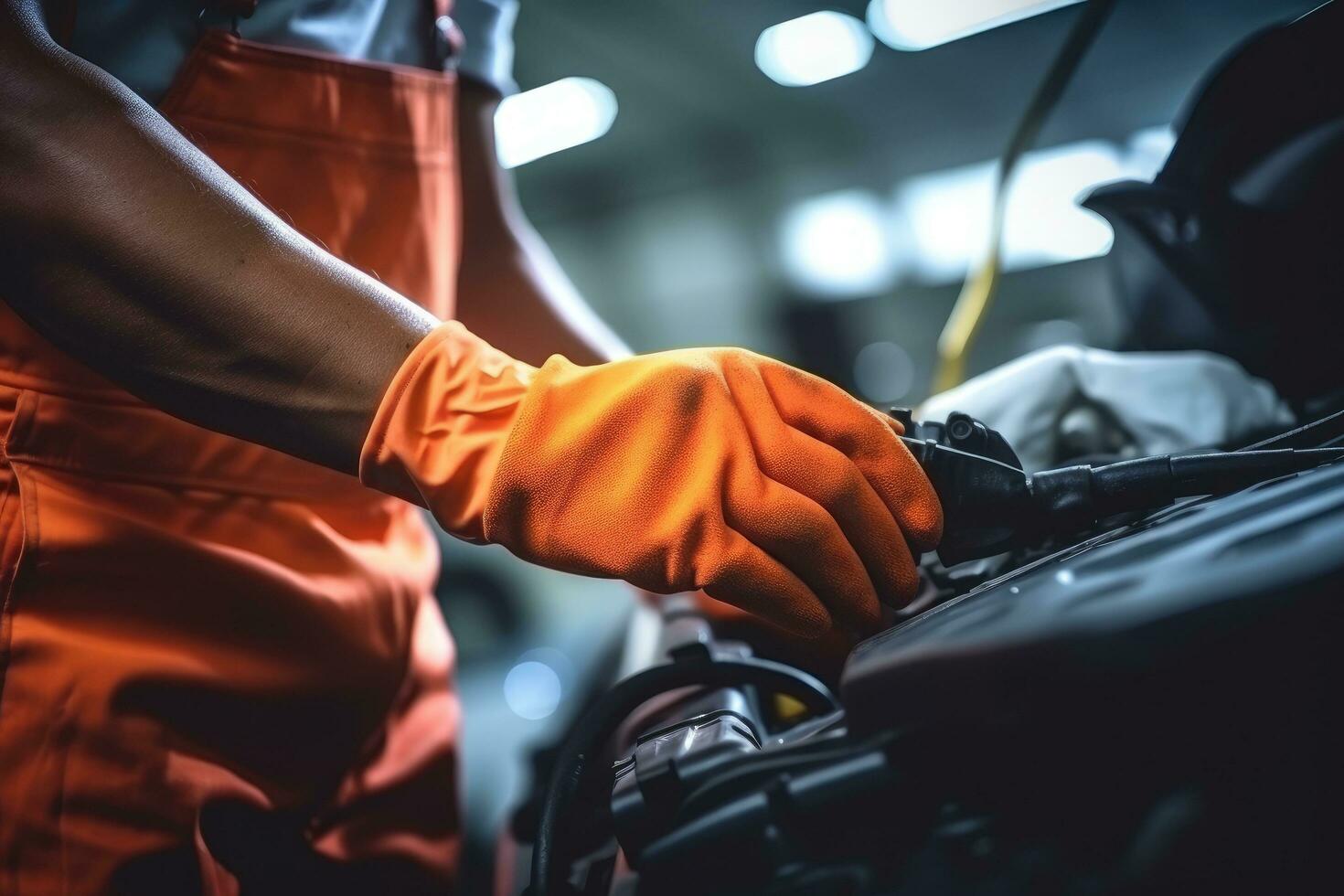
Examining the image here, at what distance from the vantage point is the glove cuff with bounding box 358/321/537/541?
1.69ft

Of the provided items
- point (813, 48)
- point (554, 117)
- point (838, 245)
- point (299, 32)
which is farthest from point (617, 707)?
point (838, 245)

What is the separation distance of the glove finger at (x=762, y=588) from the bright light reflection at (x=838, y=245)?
19.1ft

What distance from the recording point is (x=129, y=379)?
1.70ft

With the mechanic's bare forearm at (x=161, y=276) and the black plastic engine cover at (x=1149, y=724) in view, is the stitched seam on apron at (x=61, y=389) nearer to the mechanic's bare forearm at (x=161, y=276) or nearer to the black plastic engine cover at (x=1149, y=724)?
the mechanic's bare forearm at (x=161, y=276)

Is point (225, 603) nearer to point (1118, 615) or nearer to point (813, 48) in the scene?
point (1118, 615)

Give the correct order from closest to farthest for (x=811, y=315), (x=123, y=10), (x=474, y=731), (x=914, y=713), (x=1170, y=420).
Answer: (x=914, y=713), (x=123, y=10), (x=1170, y=420), (x=474, y=731), (x=811, y=315)

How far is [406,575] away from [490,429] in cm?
31

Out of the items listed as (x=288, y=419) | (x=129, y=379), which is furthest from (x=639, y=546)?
(x=129, y=379)

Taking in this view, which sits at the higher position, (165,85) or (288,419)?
(165,85)

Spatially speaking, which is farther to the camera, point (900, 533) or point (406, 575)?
point (406, 575)

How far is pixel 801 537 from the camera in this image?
48 cm

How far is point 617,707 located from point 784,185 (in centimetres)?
575

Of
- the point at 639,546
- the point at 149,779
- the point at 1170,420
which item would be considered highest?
the point at 1170,420

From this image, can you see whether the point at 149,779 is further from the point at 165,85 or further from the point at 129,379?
the point at 165,85
